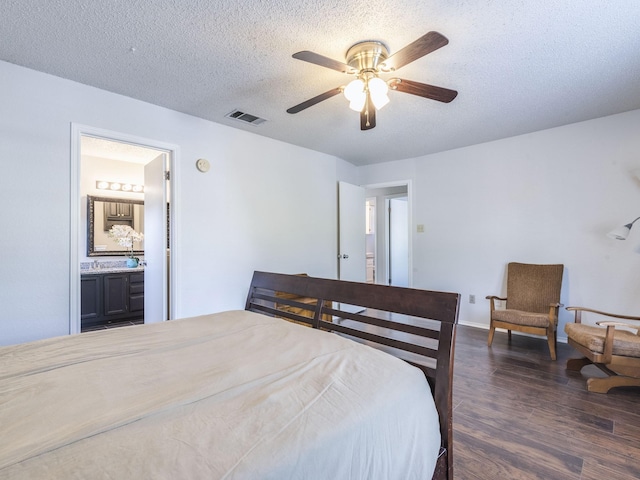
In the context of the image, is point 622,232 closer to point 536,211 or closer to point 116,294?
point 536,211

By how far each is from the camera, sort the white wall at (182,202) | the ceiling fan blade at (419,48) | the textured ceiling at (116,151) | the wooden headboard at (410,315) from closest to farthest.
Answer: the wooden headboard at (410,315) → the ceiling fan blade at (419,48) → the white wall at (182,202) → the textured ceiling at (116,151)

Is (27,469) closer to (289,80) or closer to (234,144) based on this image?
(289,80)

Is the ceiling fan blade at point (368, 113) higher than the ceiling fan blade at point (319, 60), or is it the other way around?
the ceiling fan blade at point (319, 60)

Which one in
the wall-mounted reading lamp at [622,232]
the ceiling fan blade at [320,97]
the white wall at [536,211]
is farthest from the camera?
the white wall at [536,211]

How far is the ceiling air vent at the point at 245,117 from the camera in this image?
10.4 ft

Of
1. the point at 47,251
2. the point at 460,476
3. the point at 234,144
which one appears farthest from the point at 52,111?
the point at 460,476

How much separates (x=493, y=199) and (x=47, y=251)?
4.66m

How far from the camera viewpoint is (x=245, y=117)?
10.7ft

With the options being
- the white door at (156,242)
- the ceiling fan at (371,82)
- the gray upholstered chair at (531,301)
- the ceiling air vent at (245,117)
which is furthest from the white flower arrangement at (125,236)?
the gray upholstered chair at (531,301)

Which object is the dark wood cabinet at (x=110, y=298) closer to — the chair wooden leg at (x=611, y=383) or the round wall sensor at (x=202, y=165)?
the round wall sensor at (x=202, y=165)

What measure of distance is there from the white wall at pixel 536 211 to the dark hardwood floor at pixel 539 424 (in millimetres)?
1141

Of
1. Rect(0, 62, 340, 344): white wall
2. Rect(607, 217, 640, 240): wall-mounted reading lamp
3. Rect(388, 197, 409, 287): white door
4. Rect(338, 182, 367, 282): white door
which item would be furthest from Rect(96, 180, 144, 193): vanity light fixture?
Rect(607, 217, 640, 240): wall-mounted reading lamp

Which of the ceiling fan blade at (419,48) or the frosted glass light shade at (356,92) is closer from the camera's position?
the ceiling fan blade at (419,48)

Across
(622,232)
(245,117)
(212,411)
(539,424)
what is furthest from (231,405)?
(622,232)
